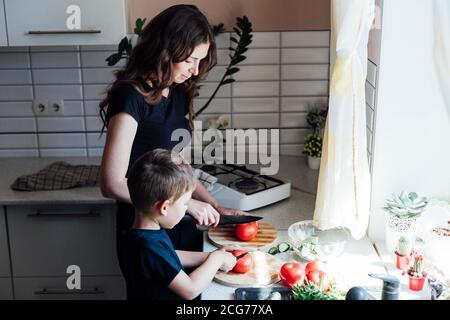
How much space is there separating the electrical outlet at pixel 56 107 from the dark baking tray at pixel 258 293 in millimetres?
1410

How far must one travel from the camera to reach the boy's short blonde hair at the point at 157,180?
1646 millimetres

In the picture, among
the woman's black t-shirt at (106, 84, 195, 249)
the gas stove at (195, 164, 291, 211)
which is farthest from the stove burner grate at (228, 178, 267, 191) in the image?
the woman's black t-shirt at (106, 84, 195, 249)

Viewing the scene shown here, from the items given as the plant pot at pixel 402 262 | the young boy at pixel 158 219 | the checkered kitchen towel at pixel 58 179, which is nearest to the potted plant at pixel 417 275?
the plant pot at pixel 402 262

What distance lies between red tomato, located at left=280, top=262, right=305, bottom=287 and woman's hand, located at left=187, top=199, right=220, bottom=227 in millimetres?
312

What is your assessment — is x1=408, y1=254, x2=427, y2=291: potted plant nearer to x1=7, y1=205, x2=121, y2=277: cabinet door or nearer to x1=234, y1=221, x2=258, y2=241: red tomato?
x1=234, y1=221, x2=258, y2=241: red tomato

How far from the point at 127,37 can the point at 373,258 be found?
136cm

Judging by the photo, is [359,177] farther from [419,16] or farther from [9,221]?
[9,221]

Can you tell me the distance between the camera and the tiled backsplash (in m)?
2.74

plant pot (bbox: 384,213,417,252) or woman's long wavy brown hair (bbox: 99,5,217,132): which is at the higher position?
woman's long wavy brown hair (bbox: 99,5,217,132)

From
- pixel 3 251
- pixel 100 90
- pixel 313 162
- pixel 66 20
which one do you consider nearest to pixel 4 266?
pixel 3 251

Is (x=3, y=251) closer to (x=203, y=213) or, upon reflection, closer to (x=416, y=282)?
(x=203, y=213)

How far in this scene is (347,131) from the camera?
189 cm

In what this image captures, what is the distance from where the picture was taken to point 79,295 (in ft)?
8.46

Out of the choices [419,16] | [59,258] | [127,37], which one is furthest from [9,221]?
→ [419,16]
